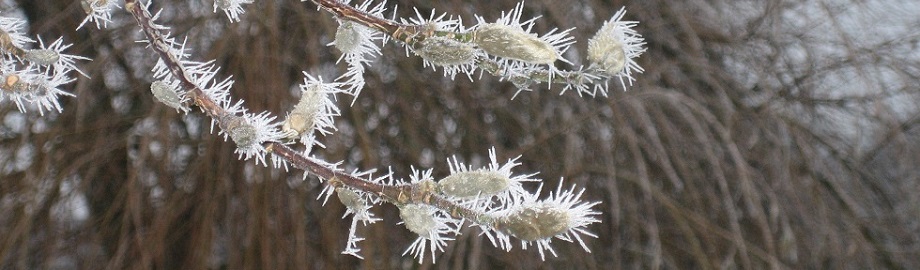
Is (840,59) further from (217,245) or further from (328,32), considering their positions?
(217,245)

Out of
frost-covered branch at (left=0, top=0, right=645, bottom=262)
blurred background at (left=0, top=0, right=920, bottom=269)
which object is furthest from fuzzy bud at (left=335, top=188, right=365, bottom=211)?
blurred background at (left=0, top=0, right=920, bottom=269)

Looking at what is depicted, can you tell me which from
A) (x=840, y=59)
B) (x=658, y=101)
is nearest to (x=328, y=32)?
(x=658, y=101)

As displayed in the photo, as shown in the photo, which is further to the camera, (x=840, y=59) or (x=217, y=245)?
(x=840, y=59)

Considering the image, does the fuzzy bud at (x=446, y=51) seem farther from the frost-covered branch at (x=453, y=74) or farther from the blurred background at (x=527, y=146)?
the blurred background at (x=527, y=146)

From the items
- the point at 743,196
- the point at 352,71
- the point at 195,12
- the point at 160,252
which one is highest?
the point at 352,71

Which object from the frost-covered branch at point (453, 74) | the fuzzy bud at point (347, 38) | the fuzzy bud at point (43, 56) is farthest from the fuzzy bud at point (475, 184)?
the fuzzy bud at point (43, 56)
